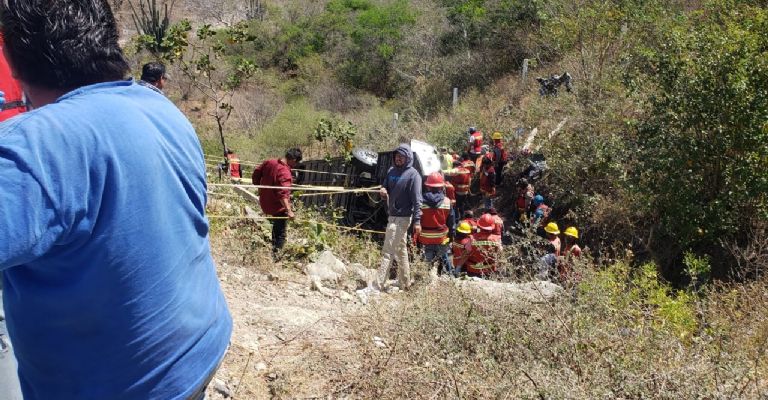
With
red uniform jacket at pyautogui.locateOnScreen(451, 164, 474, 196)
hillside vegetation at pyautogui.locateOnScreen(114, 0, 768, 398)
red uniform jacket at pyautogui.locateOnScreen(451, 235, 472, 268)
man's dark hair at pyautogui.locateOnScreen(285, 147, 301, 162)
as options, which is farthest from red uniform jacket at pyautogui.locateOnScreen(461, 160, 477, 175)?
man's dark hair at pyautogui.locateOnScreen(285, 147, 301, 162)

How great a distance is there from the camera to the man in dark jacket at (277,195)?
646cm

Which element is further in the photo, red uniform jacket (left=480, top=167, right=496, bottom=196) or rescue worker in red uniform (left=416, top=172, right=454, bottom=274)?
red uniform jacket (left=480, top=167, right=496, bottom=196)

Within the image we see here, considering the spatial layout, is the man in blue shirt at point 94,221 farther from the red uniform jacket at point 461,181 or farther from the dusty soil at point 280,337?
the red uniform jacket at point 461,181

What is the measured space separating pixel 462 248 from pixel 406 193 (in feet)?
4.23

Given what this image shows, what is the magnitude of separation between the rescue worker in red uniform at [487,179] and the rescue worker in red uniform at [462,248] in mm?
3287

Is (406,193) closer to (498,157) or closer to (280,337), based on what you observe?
(280,337)

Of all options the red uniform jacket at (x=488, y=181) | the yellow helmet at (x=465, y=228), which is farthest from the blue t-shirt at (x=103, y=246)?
the red uniform jacket at (x=488, y=181)

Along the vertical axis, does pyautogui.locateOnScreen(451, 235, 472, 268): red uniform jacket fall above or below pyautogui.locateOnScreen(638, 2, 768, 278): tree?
below

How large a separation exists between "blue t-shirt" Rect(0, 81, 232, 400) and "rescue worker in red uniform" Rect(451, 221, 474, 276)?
546 cm

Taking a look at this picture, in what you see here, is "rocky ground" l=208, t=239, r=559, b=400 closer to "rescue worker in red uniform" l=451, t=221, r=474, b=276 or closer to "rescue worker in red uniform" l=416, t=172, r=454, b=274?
"rescue worker in red uniform" l=416, t=172, r=454, b=274

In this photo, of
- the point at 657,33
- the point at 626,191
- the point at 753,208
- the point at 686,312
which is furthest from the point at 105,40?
the point at 657,33

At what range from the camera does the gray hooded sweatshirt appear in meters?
6.08

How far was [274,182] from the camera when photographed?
21.4 feet

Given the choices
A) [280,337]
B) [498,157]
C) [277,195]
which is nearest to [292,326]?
[280,337]
